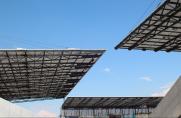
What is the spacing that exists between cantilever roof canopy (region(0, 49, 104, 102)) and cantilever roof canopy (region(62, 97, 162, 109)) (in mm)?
2631

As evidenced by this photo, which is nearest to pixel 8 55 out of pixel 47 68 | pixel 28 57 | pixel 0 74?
pixel 28 57

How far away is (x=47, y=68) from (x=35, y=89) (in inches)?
788

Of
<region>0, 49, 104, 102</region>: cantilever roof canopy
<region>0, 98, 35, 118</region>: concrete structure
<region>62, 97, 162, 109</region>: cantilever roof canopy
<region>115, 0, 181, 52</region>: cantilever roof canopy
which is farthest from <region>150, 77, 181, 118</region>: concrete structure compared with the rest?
<region>62, 97, 162, 109</region>: cantilever roof canopy

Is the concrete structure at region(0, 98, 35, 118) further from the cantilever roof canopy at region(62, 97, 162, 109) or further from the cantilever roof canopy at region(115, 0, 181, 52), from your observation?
the cantilever roof canopy at region(62, 97, 162, 109)

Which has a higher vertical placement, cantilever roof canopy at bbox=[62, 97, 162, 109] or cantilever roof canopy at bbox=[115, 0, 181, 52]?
cantilever roof canopy at bbox=[115, 0, 181, 52]

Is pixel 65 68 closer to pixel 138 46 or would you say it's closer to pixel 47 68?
pixel 47 68

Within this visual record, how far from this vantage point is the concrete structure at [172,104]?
12.9m

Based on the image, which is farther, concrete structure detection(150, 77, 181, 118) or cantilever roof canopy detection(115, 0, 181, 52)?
cantilever roof canopy detection(115, 0, 181, 52)

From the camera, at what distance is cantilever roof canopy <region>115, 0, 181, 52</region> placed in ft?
81.2

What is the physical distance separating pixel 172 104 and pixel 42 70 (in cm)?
3249

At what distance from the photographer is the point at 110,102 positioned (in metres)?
63.7

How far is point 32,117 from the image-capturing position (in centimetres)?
1789

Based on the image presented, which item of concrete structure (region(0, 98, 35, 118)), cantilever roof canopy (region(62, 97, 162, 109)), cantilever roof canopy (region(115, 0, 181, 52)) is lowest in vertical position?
concrete structure (region(0, 98, 35, 118))

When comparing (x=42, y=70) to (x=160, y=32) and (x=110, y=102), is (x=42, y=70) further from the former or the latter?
(x=110, y=102)
